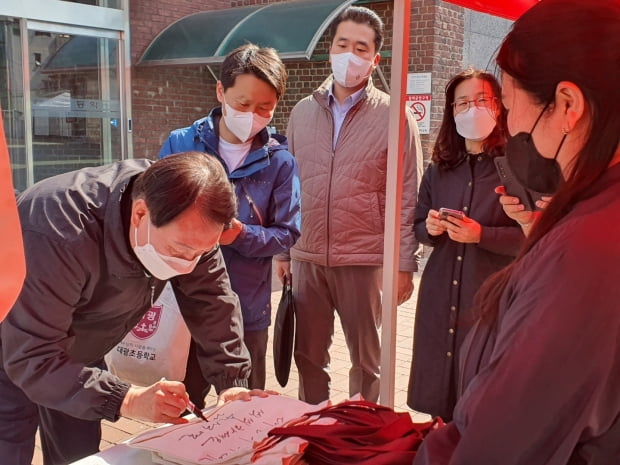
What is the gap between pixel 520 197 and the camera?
6.87 ft

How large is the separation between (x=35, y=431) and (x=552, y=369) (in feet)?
4.49

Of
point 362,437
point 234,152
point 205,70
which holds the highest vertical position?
point 205,70

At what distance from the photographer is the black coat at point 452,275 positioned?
2.39m

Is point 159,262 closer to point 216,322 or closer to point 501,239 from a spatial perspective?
point 216,322

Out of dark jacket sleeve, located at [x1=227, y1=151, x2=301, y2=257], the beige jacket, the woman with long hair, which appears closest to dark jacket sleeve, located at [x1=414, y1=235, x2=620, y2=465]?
the woman with long hair

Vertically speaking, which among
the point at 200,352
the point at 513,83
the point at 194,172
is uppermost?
the point at 513,83

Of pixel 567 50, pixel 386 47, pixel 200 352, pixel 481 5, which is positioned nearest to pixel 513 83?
pixel 567 50

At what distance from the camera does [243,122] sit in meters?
2.48

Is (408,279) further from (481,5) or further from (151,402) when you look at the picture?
(151,402)

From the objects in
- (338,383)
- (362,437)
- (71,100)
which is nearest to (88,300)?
(362,437)

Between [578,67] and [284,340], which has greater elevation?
[578,67]

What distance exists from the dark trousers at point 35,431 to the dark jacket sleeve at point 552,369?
3.11ft

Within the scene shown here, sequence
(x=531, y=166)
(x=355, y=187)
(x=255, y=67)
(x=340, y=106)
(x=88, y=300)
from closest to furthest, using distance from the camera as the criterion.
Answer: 1. (x=531, y=166)
2. (x=88, y=300)
3. (x=255, y=67)
4. (x=355, y=187)
5. (x=340, y=106)

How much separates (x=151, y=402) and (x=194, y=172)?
1.64ft
